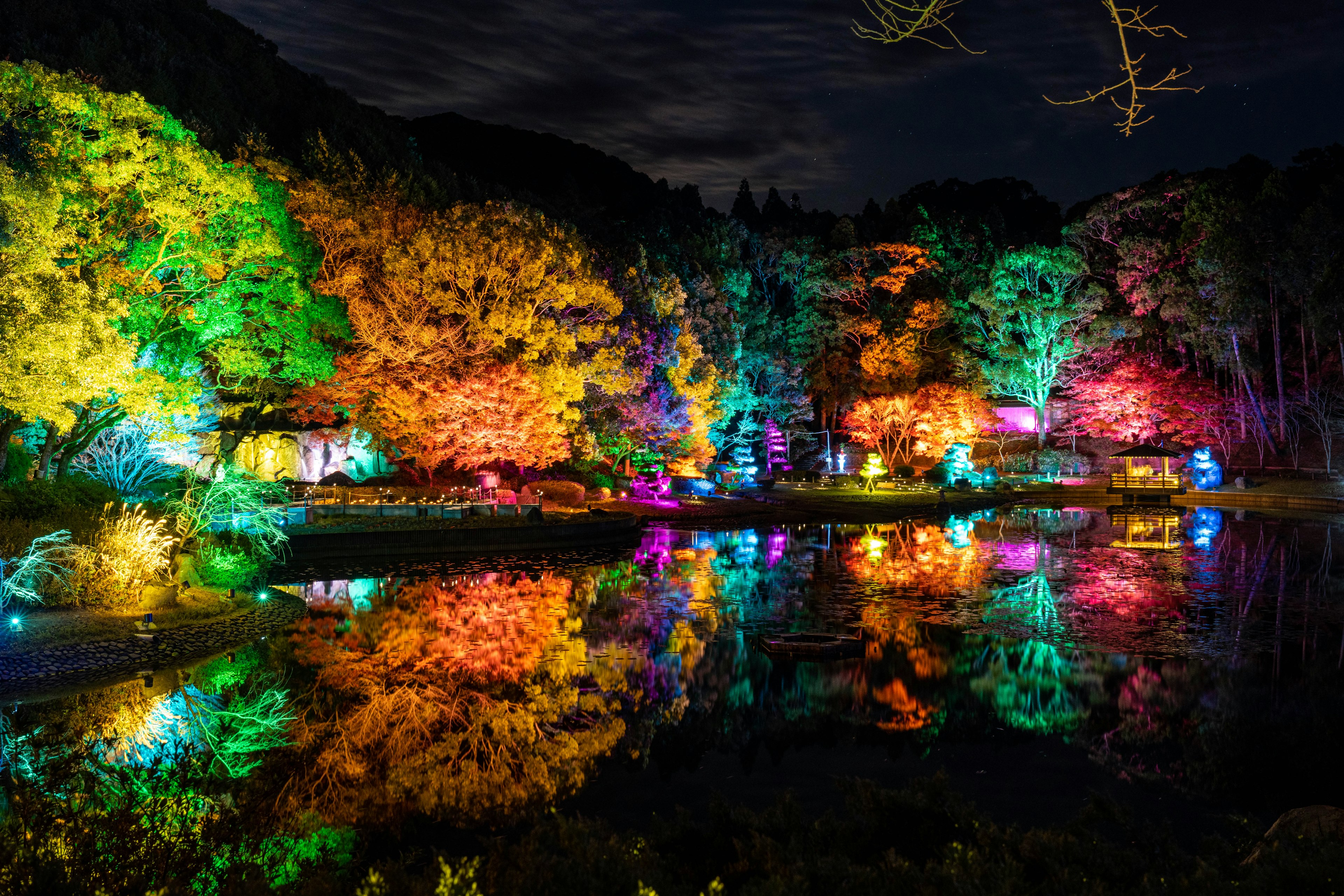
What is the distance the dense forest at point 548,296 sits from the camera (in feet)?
62.0

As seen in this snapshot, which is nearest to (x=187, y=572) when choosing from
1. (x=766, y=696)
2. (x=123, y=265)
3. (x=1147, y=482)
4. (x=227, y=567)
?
(x=227, y=567)

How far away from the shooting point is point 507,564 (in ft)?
67.3

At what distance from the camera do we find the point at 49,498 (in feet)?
50.3

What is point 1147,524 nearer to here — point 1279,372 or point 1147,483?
point 1147,483

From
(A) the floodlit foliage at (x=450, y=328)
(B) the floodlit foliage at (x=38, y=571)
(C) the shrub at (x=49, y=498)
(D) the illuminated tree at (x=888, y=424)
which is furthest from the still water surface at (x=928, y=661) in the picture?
(D) the illuminated tree at (x=888, y=424)

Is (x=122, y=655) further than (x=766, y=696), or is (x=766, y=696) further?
(x=122, y=655)

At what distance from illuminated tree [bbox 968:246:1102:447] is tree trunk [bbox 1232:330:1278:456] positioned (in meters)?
7.17

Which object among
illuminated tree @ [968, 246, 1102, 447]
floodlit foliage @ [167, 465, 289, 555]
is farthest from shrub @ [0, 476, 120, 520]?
illuminated tree @ [968, 246, 1102, 447]

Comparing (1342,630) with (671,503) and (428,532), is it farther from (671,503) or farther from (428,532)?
(671,503)

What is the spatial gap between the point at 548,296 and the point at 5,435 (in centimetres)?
1481

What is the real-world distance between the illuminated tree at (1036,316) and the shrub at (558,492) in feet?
98.4

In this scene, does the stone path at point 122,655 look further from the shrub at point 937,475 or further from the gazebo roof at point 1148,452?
the gazebo roof at point 1148,452

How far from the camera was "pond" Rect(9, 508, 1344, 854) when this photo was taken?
7238 mm

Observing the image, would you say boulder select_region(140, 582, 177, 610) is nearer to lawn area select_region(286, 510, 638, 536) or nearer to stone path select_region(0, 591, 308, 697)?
stone path select_region(0, 591, 308, 697)
